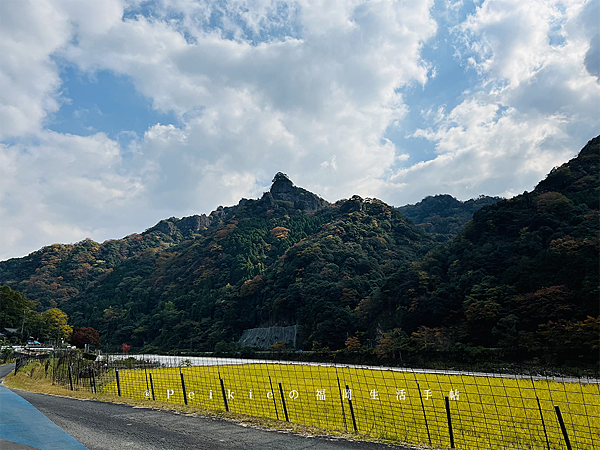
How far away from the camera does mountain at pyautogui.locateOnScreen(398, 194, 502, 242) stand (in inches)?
5359

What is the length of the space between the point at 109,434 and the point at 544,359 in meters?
35.5

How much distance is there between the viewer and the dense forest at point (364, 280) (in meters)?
37.9

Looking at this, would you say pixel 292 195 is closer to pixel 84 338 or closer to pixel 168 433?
pixel 84 338

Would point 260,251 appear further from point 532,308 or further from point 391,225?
point 532,308

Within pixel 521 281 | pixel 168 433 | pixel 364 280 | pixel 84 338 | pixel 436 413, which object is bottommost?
pixel 436 413

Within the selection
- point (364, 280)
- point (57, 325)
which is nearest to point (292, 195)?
point (364, 280)

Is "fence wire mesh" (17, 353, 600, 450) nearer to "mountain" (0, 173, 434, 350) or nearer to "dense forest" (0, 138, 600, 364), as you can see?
"dense forest" (0, 138, 600, 364)

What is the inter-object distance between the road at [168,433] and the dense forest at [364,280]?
1300 inches

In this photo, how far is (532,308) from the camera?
3697cm

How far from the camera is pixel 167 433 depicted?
871 cm

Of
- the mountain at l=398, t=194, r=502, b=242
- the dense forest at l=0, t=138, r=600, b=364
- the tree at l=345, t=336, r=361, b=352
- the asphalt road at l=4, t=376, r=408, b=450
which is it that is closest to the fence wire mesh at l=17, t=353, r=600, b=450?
the asphalt road at l=4, t=376, r=408, b=450

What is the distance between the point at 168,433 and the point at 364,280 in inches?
2498

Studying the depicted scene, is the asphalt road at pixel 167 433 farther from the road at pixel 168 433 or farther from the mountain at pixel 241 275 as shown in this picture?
the mountain at pixel 241 275

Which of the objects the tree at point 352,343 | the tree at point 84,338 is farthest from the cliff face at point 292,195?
the tree at point 352,343
